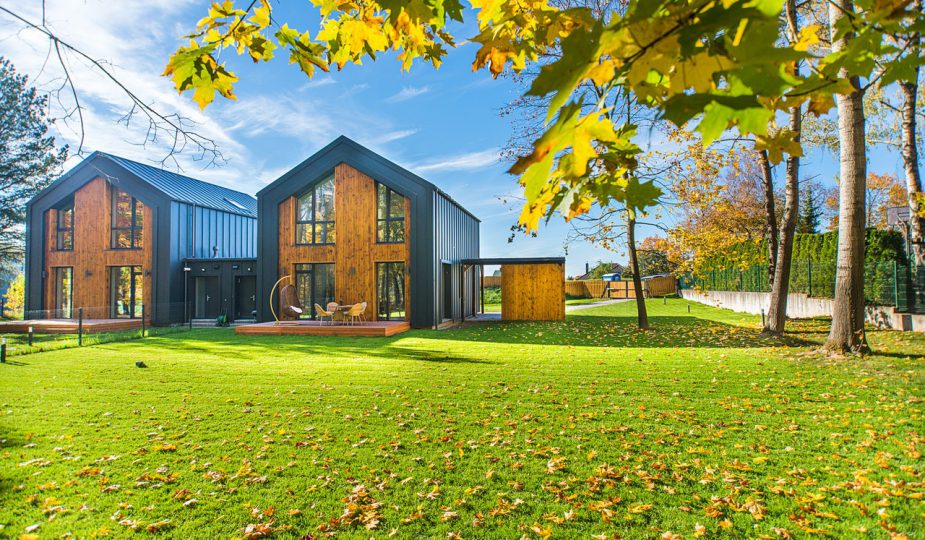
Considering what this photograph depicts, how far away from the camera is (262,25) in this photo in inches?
111

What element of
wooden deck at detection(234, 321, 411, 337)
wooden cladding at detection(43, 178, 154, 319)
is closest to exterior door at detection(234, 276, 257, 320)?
wooden cladding at detection(43, 178, 154, 319)

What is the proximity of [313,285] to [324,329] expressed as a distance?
12.6 ft

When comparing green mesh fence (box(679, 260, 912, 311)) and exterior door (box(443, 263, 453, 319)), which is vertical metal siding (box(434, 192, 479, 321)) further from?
green mesh fence (box(679, 260, 912, 311))

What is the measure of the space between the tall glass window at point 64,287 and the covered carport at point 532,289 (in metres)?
18.9

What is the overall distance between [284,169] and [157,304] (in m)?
8.34

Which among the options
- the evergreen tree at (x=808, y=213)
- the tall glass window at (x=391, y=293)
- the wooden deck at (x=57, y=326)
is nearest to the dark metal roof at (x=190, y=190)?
the wooden deck at (x=57, y=326)

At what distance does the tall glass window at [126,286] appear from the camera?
20984 mm

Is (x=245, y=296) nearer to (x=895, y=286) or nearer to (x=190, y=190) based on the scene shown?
(x=190, y=190)

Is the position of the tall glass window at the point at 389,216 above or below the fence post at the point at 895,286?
above

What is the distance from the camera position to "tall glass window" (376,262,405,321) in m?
17.8

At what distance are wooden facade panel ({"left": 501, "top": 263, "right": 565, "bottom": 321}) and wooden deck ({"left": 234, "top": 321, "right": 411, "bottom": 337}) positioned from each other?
5.25 meters

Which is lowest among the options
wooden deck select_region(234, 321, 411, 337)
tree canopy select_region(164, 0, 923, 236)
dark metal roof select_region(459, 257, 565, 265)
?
wooden deck select_region(234, 321, 411, 337)

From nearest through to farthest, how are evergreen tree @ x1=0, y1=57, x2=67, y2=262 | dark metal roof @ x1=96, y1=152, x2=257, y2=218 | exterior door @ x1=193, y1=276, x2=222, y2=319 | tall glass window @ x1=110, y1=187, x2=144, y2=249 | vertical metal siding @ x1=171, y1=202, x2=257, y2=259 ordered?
tall glass window @ x1=110, y1=187, x2=144, y2=249, dark metal roof @ x1=96, y1=152, x2=257, y2=218, vertical metal siding @ x1=171, y1=202, x2=257, y2=259, evergreen tree @ x1=0, y1=57, x2=67, y2=262, exterior door @ x1=193, y1=276, x2=222, y2=319

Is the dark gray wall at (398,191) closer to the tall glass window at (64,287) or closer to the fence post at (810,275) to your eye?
the tall glass window at (64,287)
